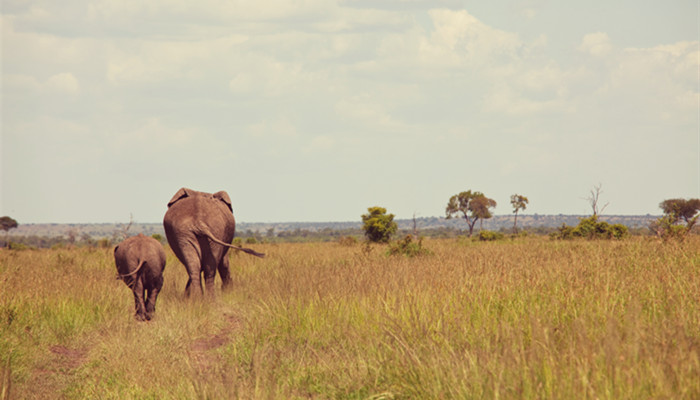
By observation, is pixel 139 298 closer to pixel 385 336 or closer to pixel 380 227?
pixel 385 336

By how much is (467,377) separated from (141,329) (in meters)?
5.75

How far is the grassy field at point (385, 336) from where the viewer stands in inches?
155

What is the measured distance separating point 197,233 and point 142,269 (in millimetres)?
1745

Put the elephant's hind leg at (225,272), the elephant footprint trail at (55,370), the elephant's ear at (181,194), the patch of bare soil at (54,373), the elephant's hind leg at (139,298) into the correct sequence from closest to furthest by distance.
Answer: the patch of bare soil at (54,373) → the elephant footprint trail at (55,370) → the elephant's hind leg at (139,298) → the elephant's ear at (181,194) → the elephant's hind leg at (225,272)

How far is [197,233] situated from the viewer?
11.1 m

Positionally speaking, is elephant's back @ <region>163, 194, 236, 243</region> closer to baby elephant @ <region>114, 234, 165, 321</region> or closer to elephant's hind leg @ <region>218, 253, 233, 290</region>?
elephant's hind leg @ <region>218, 253, 233, 290</region>

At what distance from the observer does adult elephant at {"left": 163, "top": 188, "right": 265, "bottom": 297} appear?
10984 mm

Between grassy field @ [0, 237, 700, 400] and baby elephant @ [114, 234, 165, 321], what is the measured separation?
30 centimetres

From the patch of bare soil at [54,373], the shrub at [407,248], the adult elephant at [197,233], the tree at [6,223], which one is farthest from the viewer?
the tree at [6,223]

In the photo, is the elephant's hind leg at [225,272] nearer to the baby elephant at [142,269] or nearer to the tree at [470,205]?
the baby elephant at [142,269]

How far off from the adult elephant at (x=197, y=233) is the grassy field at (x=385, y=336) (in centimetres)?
71

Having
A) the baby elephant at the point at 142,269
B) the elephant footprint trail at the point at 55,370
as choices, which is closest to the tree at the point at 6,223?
the baby elephant at the point at 142,269

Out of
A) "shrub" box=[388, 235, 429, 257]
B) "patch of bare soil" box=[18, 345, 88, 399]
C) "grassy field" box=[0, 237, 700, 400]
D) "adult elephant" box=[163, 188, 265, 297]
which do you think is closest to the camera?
"grassy field" box=[0, 237, 700, 400]

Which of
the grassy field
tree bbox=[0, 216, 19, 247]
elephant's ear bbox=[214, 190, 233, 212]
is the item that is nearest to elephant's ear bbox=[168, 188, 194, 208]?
elephant's ear bbox=[214, 190, 233, 212]
